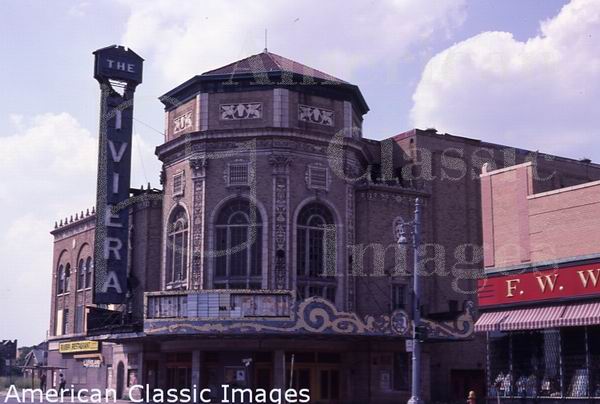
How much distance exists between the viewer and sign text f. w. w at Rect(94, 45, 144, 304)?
167ft

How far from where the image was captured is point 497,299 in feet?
119

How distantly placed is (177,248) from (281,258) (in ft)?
21.5

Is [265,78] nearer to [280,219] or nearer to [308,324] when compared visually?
[280,219]

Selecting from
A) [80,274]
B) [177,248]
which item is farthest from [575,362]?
[80,274]

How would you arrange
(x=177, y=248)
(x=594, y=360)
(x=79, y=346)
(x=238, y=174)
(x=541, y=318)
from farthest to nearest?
(x=79, y=346)
(x=177, y=248)
(x=238, y=174)
(x=541, y=318)
(x=594, y=360)

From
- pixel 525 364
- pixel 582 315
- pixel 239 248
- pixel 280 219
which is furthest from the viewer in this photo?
pixel 239 248

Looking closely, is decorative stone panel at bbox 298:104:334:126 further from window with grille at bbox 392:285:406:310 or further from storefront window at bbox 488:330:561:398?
storefront window at bbox 488:330:561:398

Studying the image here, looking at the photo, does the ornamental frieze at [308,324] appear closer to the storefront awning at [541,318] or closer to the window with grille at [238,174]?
the window with grille at [238,174]

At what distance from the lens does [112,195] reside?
51156 mm

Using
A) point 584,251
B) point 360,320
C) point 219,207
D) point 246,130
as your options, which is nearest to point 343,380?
point 360,320

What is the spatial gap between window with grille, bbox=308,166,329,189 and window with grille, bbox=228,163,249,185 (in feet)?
11.4

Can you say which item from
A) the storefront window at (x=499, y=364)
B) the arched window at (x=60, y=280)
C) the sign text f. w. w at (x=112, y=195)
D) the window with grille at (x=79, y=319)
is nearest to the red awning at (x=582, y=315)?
the storefront window at (x=499, y=364)

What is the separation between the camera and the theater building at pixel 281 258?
44.3 meters

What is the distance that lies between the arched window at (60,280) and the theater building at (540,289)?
3668 cm
